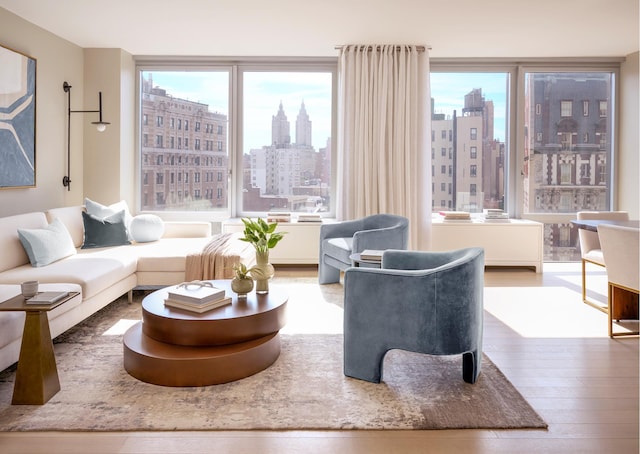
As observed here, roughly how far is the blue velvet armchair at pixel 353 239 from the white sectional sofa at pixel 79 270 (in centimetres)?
122

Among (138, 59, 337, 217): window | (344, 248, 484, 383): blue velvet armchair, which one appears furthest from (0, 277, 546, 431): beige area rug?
(138, 59, 337, 217): window

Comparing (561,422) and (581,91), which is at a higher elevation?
(581,91)

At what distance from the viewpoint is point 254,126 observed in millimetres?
6277

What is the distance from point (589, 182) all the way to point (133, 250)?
17.7 feet

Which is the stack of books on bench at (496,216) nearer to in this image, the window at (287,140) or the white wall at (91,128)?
the white wall at (91,128)

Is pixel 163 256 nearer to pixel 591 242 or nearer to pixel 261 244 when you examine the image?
pixel 261 244

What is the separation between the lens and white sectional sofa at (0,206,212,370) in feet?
9.70

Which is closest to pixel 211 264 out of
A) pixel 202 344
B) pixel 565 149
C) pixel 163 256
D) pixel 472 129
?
pixel 163 256

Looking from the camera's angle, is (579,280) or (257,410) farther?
(579,280)

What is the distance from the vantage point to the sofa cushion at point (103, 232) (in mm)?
4582

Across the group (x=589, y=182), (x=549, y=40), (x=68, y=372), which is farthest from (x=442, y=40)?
(x=68, y=372)

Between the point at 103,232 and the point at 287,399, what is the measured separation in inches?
115

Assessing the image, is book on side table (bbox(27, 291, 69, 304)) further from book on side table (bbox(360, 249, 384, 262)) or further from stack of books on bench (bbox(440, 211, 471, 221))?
stack of books on bench (bbox(440, 211, 471, 221))

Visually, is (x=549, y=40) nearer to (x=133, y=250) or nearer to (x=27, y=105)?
(x=133, y=250)
